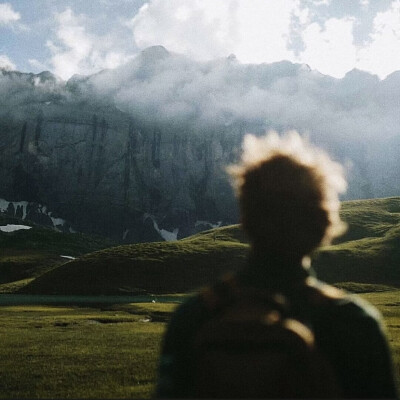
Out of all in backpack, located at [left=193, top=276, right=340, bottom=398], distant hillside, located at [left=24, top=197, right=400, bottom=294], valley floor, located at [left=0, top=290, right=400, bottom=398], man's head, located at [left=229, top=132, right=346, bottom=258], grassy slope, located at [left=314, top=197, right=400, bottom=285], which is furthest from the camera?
grassy slope, located at [left=314, top=197, right=400, bottom=285]

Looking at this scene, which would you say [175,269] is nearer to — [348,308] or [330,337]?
[330,337]

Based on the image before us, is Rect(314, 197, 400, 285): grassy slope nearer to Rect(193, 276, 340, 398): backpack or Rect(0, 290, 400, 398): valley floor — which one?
Rect(0, 290, 400, 398): valley floor

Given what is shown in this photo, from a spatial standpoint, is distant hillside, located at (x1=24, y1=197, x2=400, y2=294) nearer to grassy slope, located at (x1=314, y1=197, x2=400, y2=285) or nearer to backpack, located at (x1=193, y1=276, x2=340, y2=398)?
grassy slope, located at (x1=314, y1=197, x2=400, y2=285)

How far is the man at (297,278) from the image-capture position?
436 cm

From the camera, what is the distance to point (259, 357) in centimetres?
396

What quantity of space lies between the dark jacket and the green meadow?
18363mm

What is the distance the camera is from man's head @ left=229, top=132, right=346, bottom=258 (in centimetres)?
475

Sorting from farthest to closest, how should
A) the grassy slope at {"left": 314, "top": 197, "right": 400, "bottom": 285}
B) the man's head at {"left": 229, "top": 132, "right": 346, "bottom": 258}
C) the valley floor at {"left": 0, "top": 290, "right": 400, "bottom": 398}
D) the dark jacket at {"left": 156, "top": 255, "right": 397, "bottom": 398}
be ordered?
the grassy slope at {"left": 314, "top": 197, "right": 400, "bottom": 285}
the valley floor at {"left": 0, "top": 290, "right": 400, "bottom": 398}
the man's head at {"left": 229, "top": 132, "right": 346, "bottom": 258}
the dark jacket at {"left": 156, "top": 255, "right": 397, "bottom": 398}

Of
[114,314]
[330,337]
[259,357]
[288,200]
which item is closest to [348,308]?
[330,337]

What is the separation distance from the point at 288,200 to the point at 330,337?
4.34ft

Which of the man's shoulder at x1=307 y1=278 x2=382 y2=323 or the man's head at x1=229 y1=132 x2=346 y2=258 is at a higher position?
the man's head at x1=229 y1=132 x2=346 y2=258

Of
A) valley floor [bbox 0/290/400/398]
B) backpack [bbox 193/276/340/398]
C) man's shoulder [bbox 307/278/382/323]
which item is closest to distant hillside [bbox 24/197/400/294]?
valley floor [bbox 0/290/400/398]

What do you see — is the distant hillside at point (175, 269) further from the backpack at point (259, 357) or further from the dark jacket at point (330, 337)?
the backpack at point (259, 357)

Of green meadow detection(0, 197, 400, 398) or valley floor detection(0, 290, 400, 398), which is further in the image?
green meadow detection(0, 197, 400, 398)
